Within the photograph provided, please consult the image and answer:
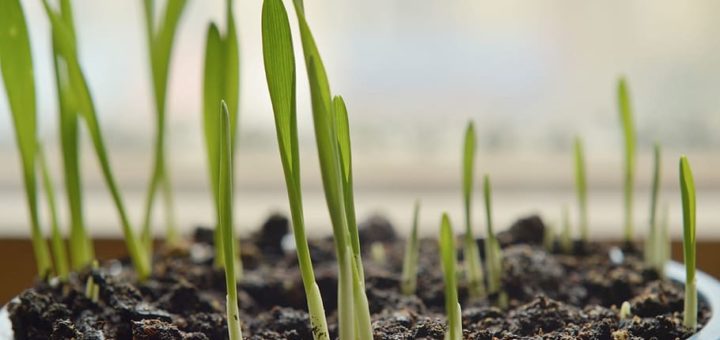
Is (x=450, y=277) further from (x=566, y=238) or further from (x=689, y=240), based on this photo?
(x=566, y=238)

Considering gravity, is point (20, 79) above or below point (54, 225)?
above

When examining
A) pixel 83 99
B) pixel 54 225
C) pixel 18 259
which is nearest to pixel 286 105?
pixel 83 99

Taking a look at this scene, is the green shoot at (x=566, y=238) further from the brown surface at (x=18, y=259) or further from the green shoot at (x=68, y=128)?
the brown surface at (x=18, y=259)

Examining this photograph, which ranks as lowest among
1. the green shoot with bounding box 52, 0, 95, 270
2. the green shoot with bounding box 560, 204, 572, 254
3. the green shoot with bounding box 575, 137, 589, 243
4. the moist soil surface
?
the moist soil surface

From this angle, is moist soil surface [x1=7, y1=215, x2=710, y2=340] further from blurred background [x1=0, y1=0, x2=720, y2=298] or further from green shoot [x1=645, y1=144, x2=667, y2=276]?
blurred background [x1=0, y1=0, x2=720, y2=298]

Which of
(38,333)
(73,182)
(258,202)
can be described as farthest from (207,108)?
(258,202)

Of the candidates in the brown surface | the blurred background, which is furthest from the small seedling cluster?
the blurred background
